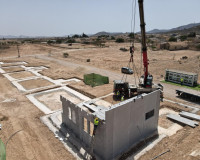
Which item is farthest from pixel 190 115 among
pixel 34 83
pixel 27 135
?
pixel 34 83

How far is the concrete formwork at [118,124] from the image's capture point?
32.7ft

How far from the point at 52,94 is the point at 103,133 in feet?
46.7

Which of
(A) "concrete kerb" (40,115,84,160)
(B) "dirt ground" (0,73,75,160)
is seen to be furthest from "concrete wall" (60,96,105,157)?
(B) "dirt ground" (0,73,75,160)

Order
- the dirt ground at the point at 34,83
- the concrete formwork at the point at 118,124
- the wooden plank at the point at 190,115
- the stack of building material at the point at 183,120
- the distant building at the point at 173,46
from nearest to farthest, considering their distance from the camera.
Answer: the concrete formwork at the point at 118,124 → the stack of building material at the point at 183,120 → the wooden plank at the point at 190,115 → the dirt ground at the point at 34,83 → the distant building at the point at 173,46

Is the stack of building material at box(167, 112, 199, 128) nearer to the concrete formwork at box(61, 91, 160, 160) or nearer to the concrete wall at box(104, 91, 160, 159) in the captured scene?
the concrete formwork at box(61, 91, 160, 160)

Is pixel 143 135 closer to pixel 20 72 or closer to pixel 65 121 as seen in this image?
pixel 65 121

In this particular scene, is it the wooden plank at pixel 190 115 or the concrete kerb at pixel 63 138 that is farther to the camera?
Answer: the wooden plank at pixel 190 115

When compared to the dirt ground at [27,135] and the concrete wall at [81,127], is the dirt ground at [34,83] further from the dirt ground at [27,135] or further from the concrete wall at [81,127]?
the concrete wall at [81,127]

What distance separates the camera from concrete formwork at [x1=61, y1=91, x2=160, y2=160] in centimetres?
995

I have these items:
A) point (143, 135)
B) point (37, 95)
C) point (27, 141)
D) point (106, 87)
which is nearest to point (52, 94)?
point (37, 95)

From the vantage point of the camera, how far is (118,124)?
10312 millimetres

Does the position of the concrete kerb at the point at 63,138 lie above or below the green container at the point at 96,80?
below

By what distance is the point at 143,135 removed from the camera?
1259cm

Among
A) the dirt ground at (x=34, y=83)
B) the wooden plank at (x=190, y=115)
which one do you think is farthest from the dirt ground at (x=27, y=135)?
the wooden plank at (x=190, y=115)
